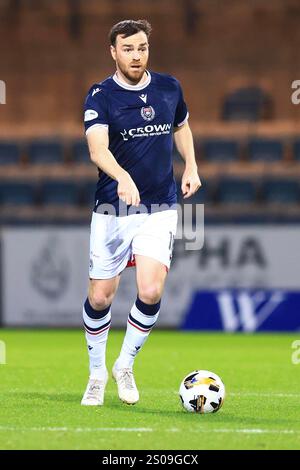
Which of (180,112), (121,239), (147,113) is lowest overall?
(121,239)

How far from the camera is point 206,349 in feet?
41.7

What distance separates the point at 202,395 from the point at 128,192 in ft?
4.17

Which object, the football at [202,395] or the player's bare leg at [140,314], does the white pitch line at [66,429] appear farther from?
the player's bare leg at [140,314]

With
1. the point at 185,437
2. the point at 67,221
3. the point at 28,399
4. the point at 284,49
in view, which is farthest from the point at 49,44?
the point at 185,437

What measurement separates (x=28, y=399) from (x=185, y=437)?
207 cm

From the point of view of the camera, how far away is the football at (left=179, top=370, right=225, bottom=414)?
6504 mm

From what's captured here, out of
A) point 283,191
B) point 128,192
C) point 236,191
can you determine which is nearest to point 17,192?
point 236,191

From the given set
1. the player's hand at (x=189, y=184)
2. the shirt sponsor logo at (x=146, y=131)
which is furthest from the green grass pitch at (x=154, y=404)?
the shirt sponsor logo at (x=146, y=131)

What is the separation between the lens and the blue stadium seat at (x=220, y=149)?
853 inches

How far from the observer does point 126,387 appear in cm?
688

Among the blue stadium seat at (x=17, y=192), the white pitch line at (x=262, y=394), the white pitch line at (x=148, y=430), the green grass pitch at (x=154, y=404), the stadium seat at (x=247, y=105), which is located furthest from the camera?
the stadium seat at (x=247, y=105)

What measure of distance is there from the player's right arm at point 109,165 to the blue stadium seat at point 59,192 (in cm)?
1379

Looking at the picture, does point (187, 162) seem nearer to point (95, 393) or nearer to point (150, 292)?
point (150, 292)
